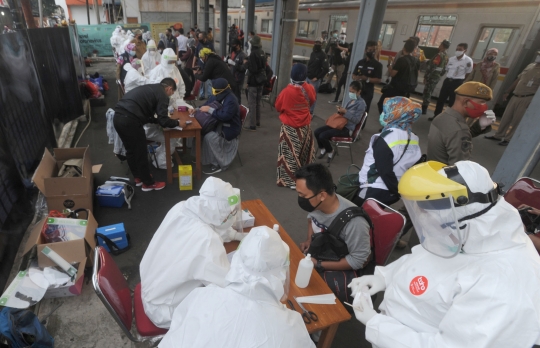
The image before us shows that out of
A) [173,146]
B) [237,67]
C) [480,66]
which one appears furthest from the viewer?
[237,67]

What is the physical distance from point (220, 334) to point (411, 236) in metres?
2.89

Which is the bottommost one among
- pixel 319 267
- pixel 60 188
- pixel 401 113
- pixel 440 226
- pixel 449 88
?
pixel 60 188

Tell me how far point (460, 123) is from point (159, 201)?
11.2ft

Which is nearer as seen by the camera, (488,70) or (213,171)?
(213,171)

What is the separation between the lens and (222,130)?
4293mm

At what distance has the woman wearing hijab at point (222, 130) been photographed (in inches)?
160

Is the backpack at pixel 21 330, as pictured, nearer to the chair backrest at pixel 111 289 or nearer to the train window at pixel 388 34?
the chair backrest at pixel 111 289

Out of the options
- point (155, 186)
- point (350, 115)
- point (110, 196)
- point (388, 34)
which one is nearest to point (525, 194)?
point (350, 115)

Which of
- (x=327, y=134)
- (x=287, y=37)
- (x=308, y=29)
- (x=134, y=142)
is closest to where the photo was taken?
(x=134, y=142)

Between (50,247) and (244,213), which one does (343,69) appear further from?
(50,247)

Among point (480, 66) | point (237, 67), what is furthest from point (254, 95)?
point (480, 66)

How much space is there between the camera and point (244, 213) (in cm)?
218

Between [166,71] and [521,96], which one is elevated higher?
[521,96]

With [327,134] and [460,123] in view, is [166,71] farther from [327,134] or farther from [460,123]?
[460,123]
